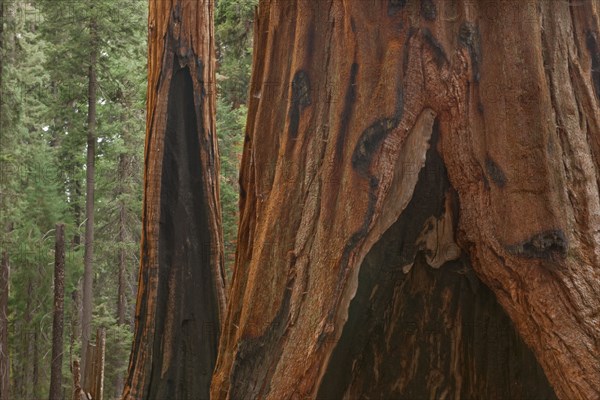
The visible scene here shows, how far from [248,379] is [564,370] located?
1.52 m

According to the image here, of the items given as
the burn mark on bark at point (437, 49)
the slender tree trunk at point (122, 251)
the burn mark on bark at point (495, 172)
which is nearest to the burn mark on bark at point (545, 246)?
the burn mark on bark at point (495, 172)

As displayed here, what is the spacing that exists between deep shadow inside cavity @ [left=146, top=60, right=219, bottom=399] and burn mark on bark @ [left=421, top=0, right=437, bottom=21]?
14.3ft

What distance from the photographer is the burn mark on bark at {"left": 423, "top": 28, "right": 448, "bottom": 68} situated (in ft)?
13.6

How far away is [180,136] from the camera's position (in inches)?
325

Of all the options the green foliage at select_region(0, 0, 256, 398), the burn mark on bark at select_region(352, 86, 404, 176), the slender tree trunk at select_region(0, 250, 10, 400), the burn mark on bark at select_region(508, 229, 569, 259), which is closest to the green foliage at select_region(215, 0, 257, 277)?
the green foliage at select_region(0, 0, 256, 398)

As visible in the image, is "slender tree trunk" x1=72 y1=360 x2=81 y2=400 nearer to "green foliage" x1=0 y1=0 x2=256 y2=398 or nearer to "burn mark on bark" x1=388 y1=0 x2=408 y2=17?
"green foliage" x1=0 y1=0 x2=256 y2=398

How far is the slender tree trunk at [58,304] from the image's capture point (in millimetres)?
23781

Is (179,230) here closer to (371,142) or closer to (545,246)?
(371,142)

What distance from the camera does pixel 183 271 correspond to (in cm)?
802

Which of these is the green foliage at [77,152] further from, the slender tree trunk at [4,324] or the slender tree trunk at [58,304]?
the slender tree trunk at [58,304]

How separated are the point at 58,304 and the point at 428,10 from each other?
22.6 m

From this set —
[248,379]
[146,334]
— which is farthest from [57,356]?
[248,379]

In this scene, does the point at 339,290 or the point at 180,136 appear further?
the point at 180,136

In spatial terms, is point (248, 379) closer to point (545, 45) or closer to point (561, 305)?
point (561, 305)
